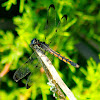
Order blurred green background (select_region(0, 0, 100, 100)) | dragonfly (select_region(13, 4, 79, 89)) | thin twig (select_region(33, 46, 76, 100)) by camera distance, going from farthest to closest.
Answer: blurred green background (select_region(0, 0, 100, 100))
dragonfly (select_region(13, 4, 79, 89))
thin twig (select_region(33, 46, 76, 100))

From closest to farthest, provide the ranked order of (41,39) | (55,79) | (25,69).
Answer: (55,79), (25,69), (41,39)

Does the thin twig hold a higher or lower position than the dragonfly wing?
lower

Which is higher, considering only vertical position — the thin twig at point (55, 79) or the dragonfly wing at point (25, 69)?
the dragonfly wing at point (25, 69)

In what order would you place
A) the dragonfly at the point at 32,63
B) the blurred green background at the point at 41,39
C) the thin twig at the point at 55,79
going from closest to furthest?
the thin twig at the point at 55,79, the dragonfly at the point at 32,63, the blurred green background at the point at 41,39

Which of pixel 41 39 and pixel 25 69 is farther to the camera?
pixel 41 39

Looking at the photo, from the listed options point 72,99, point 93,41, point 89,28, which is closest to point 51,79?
point 72,99

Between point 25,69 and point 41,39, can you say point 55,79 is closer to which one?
point 25,69

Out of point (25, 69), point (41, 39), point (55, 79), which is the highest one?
point (41, 39)

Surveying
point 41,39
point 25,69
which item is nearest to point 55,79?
point 25,69

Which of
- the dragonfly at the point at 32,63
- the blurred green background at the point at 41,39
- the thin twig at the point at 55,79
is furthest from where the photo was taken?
the blurred green background at the point at 41,39

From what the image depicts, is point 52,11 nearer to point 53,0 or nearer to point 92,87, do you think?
point 53,0

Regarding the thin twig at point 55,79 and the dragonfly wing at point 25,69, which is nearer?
the thin twig at point 55,79
